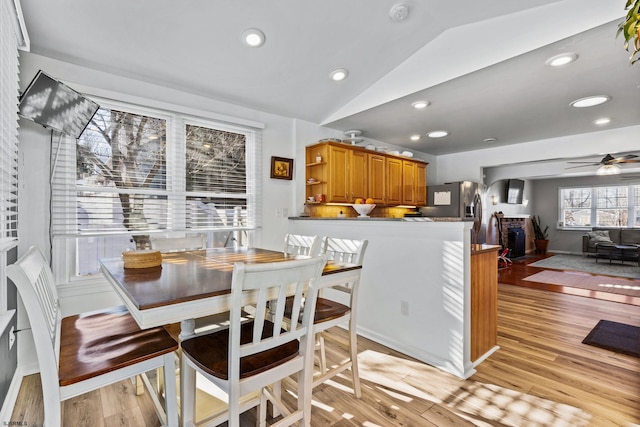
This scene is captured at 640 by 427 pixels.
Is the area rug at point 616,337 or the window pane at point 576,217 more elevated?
the window pane at point 576,217

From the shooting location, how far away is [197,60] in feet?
8.73

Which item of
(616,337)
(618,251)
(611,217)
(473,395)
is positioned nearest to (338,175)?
(473,395)

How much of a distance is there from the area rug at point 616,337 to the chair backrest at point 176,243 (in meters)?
3.64

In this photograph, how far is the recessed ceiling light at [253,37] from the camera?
2.42 metres

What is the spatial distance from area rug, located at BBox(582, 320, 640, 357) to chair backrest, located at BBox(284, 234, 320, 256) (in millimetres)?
2701

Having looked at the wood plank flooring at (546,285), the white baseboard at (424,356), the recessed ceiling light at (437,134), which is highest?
the recessed ceiling light at (437,134)

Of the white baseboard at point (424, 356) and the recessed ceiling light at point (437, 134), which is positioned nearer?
the white baseboard at point (424, 356)

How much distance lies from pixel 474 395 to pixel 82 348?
2247mm

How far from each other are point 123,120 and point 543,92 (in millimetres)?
4119

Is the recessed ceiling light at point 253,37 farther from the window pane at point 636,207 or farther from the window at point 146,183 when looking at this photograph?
the window pane at point 636,207

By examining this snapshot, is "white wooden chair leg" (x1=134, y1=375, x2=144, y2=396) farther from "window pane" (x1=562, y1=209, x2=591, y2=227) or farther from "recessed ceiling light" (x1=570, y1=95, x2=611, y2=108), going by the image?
"window pane" (x1=562, y1=209, x2=591, y2=227)

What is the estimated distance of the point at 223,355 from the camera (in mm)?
1331

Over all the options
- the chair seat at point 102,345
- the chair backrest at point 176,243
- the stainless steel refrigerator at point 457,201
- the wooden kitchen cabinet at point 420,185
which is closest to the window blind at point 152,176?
the chair backrest at point 176,243

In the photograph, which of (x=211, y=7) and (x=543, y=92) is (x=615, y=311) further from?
(x=211, y=7)
